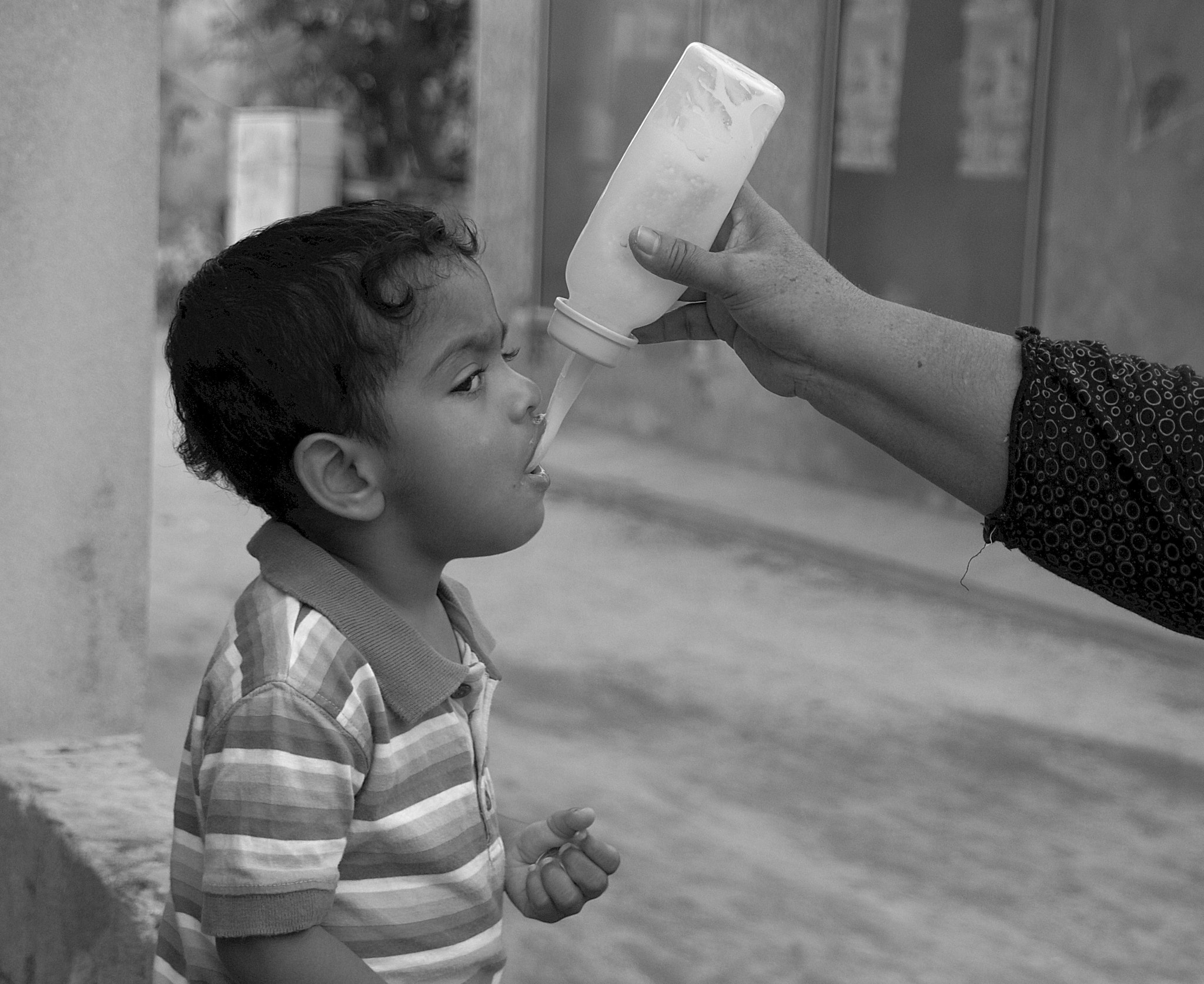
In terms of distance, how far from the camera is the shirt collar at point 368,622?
1545 mm

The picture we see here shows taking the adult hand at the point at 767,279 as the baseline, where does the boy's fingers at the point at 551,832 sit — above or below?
below

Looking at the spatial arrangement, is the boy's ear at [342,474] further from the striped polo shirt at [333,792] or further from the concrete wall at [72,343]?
the concrete wall at [72,343]

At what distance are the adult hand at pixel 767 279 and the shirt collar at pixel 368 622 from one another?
0.52 meters

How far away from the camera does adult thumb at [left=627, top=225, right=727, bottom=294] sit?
1.83 meters

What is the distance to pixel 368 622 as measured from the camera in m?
1.56

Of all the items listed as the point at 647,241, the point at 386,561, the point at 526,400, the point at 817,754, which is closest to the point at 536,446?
the point at 526,400

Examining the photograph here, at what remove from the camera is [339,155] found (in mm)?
11945

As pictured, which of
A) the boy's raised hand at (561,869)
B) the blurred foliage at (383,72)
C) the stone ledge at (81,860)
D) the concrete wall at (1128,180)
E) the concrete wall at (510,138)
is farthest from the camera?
the blurred foliage at (383,72)

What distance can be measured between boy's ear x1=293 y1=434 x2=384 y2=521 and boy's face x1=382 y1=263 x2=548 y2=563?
0.02m

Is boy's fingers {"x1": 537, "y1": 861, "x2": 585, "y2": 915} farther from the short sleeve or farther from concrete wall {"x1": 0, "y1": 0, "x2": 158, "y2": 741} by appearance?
concrete wall {"x1": 0, "y1": 0, "x2": 158, "y2": 741}

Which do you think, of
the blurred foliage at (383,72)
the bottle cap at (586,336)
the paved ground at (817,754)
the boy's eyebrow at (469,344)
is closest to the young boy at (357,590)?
the boy's eyebrow at (469,344)

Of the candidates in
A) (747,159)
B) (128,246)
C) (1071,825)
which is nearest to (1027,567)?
(1071,825)

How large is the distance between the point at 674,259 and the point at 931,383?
1.10 feet

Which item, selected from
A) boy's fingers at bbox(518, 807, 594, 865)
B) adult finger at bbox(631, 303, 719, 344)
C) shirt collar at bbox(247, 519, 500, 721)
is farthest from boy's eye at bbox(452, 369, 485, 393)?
adult finger at bbox(631, 303, 719, 344)
